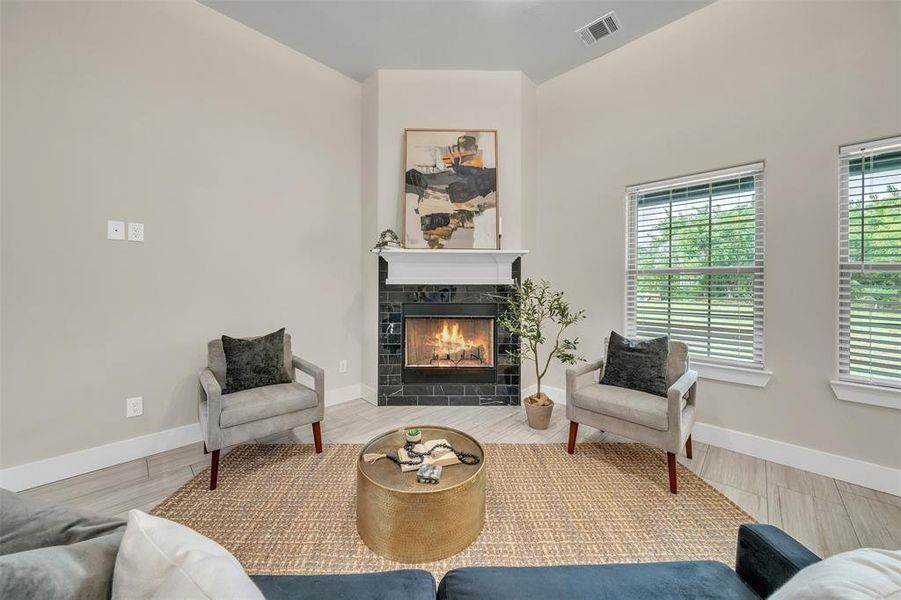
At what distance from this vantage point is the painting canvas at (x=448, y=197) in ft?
11.5

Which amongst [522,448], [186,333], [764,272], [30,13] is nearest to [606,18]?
[764,272]

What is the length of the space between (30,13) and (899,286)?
5571 mm

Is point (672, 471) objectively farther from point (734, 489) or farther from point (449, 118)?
point (449, 118)

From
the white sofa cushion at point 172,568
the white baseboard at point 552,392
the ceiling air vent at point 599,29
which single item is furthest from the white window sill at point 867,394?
the white sofa cushion at point 172,568

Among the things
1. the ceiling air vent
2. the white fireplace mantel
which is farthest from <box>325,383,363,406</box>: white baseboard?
the ceiling air vent

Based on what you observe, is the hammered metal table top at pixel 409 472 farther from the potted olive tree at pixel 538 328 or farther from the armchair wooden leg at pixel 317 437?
the potted olive tree at pixel 538 328

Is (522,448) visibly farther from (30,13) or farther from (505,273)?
(30,13)

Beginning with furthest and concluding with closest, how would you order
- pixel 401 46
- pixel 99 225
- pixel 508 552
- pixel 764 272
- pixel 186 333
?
1. pixel 401 46
2. pixel 186 333
3. pixel 764 272
4. pixel 99 225
5. pixel 508 552

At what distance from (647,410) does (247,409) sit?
2.55 m

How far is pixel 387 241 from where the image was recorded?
3463 mm

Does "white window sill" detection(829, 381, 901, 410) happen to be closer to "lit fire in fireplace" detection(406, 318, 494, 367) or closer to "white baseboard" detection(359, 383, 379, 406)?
"lit fire in fireplace" detection(406, 318, 494, 367)

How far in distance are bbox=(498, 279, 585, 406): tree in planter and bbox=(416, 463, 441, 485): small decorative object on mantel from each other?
151cm

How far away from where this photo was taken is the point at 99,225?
2371 millimetres

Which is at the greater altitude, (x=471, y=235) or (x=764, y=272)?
(x=471, y=235)
